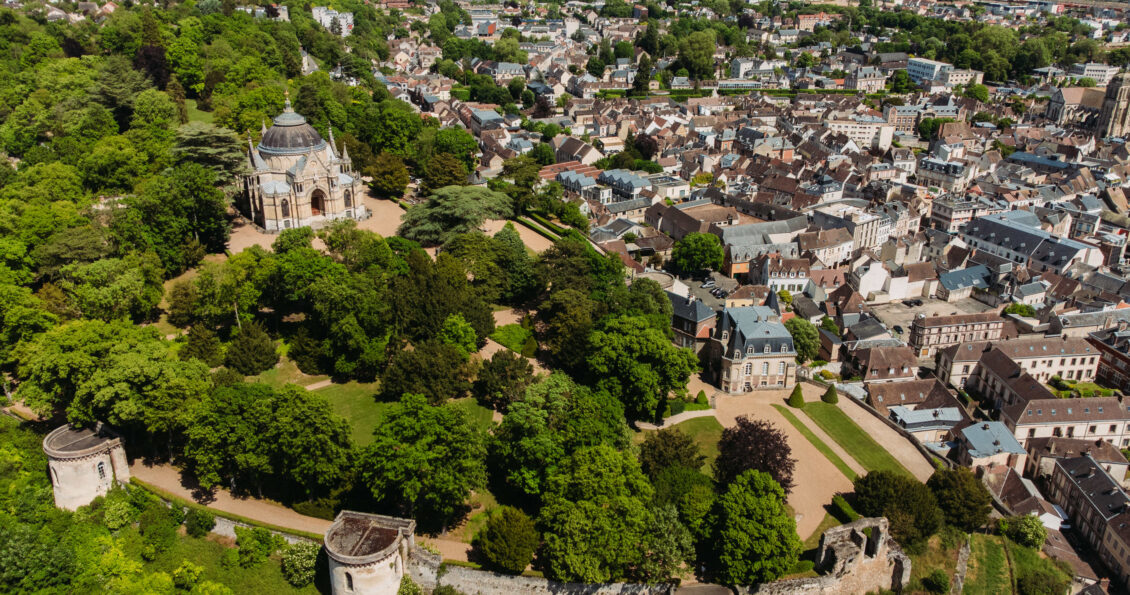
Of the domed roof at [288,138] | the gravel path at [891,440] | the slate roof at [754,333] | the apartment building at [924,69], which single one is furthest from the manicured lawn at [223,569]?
the apartment building at [924,69]

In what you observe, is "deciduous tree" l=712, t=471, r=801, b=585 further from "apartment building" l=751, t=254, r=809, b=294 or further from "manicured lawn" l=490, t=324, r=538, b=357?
"apartment building" l=751, t=254, r=809, b=294

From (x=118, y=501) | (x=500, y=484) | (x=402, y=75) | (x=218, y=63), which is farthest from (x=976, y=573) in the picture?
(x=402, y=75)

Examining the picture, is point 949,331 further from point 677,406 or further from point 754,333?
point 677,406

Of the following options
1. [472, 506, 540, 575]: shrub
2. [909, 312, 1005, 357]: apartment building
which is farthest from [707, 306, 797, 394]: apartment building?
[472, 506, 540, 575]: shrub

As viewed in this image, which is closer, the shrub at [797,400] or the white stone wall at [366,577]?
the white stone wall at [366,577]

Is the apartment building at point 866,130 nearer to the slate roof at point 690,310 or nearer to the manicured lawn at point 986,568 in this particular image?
the slate roof at point 690,310

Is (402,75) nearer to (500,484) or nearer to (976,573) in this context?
(500,484)
